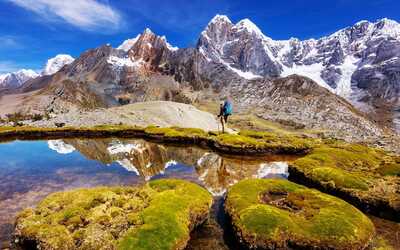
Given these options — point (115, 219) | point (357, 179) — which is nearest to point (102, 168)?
point (115, 219)

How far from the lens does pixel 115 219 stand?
62.3 ft

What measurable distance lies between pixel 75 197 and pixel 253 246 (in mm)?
13223

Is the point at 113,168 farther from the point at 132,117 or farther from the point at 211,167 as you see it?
the point at 132,117

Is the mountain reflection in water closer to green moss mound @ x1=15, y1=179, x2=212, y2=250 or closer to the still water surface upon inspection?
the still water surface

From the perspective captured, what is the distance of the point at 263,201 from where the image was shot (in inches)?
927

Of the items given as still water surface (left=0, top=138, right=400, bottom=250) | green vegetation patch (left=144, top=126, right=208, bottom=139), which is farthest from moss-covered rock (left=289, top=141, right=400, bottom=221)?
green vegetation patch (left=144, top=126, right=208, bottom=139)

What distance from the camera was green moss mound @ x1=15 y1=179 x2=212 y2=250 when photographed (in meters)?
17.0

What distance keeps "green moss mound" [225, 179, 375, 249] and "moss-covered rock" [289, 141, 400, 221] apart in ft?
11.3

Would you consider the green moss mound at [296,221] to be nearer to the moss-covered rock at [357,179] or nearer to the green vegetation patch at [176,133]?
the moss-covered rock at [357,179]

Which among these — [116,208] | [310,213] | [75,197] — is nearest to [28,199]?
[75,197]

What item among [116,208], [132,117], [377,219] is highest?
[132,117]

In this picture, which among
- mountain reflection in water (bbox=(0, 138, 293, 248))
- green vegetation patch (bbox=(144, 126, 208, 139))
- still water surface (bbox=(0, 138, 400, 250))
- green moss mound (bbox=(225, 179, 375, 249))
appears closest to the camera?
green moss mound (bbox=(225, 179, 375, 249))

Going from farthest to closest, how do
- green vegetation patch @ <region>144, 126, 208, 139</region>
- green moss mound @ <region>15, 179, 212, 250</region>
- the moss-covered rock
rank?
green vegetation patch @ <region>144, 126, 208, 139</region> < the moss-covered rock < green moss mound @ <region>15, 179, 212, 250</region>

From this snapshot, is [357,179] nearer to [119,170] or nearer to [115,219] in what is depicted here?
[115,219]
